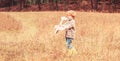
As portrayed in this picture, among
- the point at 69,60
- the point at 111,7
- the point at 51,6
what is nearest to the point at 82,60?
the point at 69,60

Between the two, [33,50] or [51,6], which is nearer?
[33,50]

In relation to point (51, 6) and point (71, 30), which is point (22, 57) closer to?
point (71, 30)

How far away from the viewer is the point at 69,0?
7925 centimetres

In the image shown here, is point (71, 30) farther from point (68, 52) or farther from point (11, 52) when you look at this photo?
point (11, 52)

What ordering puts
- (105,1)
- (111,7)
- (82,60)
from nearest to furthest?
(82,60) → (111,7) → (105,1)

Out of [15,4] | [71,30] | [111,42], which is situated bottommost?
[15,4]

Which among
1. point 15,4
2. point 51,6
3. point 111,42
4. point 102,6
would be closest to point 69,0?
point 51,6

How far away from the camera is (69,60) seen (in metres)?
9.48

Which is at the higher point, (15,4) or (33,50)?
(33,50)

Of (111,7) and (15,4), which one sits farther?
(15,4)

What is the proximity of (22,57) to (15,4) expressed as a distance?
83.4m

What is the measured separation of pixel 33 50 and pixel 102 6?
60.1m

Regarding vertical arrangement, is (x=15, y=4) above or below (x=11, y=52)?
below

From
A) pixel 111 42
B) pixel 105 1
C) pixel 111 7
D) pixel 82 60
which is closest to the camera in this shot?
pixel 82 60
